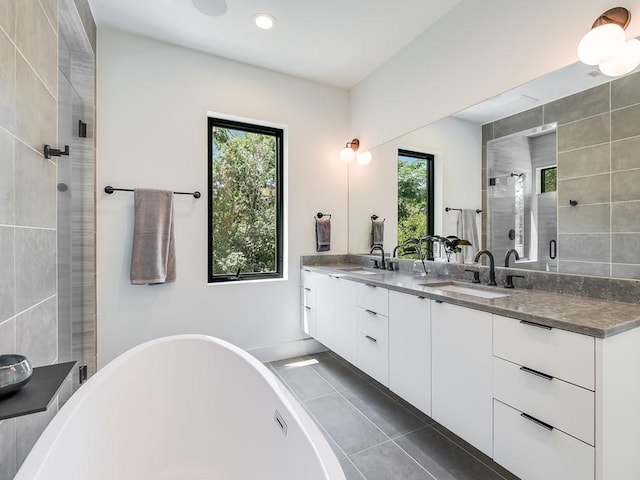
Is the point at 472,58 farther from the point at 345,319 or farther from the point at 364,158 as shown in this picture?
the point at 345,319

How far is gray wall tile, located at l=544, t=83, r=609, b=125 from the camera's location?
1463 millimetres

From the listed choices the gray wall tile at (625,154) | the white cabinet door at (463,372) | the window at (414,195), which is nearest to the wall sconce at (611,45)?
the gray wall tile at (625,154)

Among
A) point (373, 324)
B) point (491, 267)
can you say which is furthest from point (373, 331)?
point (491, 267)

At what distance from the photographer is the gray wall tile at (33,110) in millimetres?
1041

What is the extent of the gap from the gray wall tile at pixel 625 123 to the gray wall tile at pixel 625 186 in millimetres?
172

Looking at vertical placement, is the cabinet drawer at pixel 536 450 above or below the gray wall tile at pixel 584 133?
below

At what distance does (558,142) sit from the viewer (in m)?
1.64

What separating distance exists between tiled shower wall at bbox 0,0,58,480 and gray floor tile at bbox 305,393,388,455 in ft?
4.61

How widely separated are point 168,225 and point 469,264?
224 cm

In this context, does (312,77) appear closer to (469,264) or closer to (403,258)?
(403,258)

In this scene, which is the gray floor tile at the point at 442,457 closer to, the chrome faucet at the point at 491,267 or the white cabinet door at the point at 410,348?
the white cabinet door at the point at 410,348

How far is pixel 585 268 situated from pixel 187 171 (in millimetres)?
2691

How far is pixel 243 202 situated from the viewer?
9.34 ft

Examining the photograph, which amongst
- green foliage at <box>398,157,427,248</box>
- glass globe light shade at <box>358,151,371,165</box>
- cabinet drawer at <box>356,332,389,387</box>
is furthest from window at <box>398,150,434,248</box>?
cabinet drawer at <box>356,332,389,387</box>
